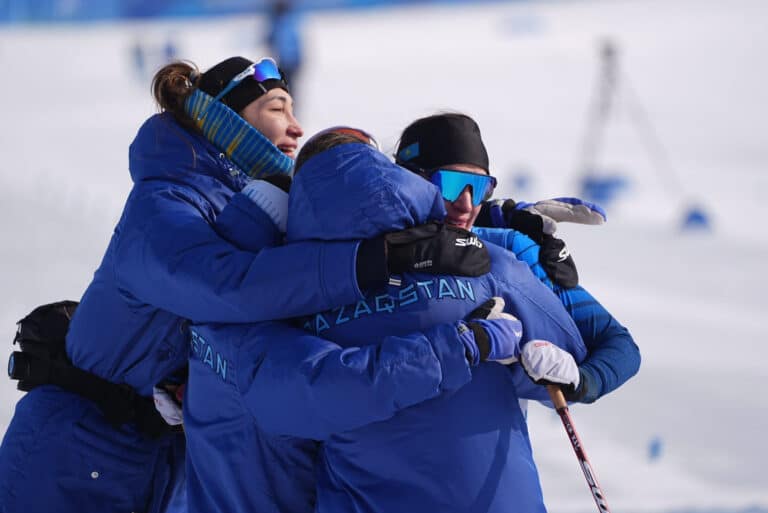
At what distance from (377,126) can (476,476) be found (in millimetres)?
11924

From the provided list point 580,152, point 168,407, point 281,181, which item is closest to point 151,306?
point 168,407

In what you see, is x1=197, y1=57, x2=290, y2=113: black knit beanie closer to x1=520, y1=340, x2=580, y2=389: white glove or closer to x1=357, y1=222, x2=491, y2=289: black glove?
x1=357, y1=222, x2=491, y2=289: black glove

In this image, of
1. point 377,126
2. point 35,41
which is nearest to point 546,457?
point 377,126

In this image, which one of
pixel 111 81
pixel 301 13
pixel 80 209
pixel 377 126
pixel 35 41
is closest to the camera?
pixel 80 209

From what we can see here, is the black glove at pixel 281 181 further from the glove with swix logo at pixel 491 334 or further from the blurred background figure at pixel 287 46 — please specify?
the blurred background figure at pixel 287 46

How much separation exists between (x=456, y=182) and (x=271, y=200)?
0.39 m

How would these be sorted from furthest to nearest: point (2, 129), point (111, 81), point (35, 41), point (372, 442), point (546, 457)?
point (35, 41) → point (111, 81) → point (2, 129) → point (546, 457) → point (372, 442)

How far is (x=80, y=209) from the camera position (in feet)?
30.2

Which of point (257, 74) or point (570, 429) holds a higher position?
point (257, 74)

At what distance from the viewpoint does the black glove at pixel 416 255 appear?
1.99 m

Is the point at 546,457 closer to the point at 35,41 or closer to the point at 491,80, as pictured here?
the point at 491,80

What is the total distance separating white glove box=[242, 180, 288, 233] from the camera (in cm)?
219

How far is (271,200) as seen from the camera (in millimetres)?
2191

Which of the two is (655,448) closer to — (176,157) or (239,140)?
(239,140)
